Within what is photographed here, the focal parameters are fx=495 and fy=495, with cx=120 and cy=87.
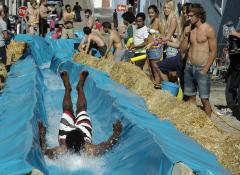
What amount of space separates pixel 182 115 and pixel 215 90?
4.09 m

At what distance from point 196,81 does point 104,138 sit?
78.2 inches

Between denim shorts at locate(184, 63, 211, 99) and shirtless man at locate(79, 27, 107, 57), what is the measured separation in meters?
7.57

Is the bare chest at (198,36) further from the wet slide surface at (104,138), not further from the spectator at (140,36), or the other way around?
the spectator at (140,36)

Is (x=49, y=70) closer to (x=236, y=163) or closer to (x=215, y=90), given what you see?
(x=215, y=90)

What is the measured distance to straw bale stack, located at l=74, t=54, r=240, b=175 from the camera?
5.96 m

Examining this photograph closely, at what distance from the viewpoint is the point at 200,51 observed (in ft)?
25.2

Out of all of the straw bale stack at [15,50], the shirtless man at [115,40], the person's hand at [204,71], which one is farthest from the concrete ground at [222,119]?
the straw bale stack at [15,50]

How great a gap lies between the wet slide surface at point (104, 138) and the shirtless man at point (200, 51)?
926mm

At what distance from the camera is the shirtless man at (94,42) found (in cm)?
1545

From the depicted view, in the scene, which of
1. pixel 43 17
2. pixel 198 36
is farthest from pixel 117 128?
pixel 43 17

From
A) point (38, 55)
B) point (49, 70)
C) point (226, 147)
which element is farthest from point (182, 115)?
point (38, 55)

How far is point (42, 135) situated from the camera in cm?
634

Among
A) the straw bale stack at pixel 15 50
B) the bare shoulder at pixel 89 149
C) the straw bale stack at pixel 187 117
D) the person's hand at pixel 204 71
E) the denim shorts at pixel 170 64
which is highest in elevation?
the person's hand at pixel 204 71

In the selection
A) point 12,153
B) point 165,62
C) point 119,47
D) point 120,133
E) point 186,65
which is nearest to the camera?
point 12,153
